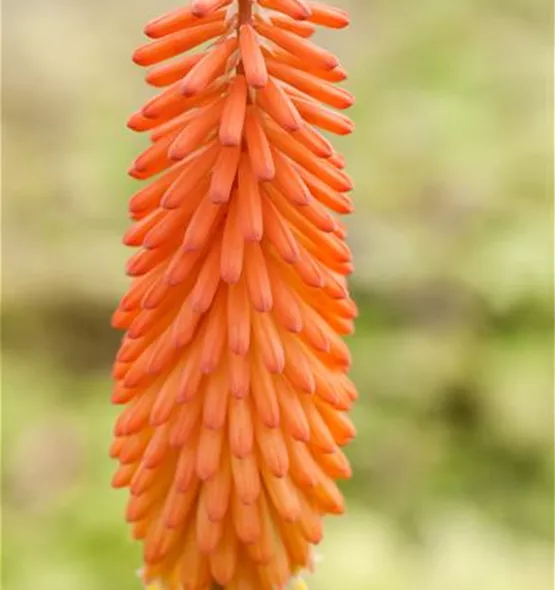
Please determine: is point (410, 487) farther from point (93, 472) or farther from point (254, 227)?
point (254, 227)

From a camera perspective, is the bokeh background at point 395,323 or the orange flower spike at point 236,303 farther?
the bokeh background at point 395,323

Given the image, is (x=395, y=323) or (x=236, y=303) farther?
(x=395, y=323)

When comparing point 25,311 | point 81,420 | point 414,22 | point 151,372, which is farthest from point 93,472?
point 414,22

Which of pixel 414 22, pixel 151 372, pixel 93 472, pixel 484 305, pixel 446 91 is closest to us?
pixel 151 372

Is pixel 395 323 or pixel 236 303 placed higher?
pixel 395 323
